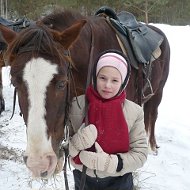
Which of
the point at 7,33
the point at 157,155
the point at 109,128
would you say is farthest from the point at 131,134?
the point at 157,155

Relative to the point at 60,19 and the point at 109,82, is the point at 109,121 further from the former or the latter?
the point at 60,19

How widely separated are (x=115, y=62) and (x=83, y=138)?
0.49 metres

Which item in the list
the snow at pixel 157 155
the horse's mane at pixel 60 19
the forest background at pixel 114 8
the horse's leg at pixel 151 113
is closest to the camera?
the horse's mane at pixel 60 19

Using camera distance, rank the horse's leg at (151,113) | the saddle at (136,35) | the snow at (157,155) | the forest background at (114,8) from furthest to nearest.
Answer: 1. the forest background at (114,8)
2. the horse's leg at (151,113)
3. the snow at (157,155)
4. the saddle at (136,35)

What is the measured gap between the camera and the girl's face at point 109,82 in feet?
6.61

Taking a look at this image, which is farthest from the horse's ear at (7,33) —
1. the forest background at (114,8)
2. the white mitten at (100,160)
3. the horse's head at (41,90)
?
the forest background at (114,8)

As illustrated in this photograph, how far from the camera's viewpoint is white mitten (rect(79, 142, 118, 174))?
2.00 metres

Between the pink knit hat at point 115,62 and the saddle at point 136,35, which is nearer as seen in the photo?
the pink knit hat at point 115,62

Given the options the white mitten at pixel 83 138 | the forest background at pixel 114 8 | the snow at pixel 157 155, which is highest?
the white mitten at pixel 83 138

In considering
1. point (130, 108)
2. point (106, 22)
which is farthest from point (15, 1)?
point (130, 108)

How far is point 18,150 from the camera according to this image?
4.36 m

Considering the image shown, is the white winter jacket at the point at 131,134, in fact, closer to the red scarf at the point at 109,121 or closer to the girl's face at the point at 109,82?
the red scarf at the point at 109,121

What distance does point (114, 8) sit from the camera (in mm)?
26719

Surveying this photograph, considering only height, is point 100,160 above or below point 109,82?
below
